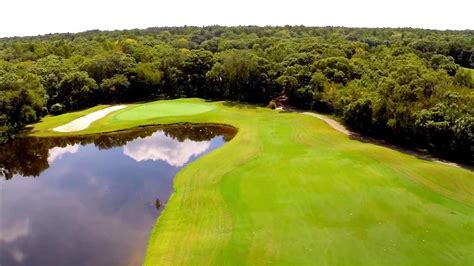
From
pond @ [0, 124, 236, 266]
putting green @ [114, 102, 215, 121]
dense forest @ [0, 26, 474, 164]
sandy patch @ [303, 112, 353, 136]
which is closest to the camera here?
pond @ [0, 124, 236, 266]

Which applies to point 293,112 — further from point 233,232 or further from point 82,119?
point 233,232

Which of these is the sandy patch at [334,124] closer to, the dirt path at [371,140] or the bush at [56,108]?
the dirt path at [371,140]

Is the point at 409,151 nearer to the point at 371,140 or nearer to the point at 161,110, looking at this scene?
the point at 371,140

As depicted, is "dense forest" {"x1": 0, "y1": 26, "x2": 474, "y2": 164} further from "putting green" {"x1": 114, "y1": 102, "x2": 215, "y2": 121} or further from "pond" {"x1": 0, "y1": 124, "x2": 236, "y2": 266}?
"pond" {"x1": 0, "y1": 124, "x2": 236, "y2": 266}

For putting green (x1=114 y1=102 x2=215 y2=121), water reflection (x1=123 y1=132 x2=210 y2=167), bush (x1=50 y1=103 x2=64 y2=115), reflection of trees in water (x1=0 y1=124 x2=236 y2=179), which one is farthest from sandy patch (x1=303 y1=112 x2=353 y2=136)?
bush (x1=50 y1=103 x2=64 y2=115)

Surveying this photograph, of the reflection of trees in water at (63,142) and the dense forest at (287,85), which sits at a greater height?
the dense forest at (287,85)

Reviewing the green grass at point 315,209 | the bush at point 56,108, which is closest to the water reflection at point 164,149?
the green grass at point 315,209

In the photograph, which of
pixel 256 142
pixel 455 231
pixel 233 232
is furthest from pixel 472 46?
pixel 233 232
